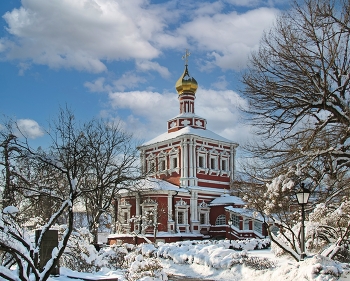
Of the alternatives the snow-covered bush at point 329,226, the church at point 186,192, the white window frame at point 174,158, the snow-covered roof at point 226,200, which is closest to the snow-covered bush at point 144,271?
the snow-covered bush at point 329,226

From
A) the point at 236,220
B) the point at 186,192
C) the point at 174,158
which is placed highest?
the point at 174,158

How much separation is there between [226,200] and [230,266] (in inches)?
691

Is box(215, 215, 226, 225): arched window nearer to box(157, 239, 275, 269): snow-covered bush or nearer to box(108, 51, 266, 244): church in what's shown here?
box(108, 51, 266, 244): church

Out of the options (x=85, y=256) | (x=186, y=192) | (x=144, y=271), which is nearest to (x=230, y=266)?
(x=144, y=271)

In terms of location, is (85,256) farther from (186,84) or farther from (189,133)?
(186,84)

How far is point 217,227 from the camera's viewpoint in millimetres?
34500

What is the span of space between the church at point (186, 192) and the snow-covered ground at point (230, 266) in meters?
8.54

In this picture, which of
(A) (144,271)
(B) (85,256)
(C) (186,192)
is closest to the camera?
(A) (144,271)

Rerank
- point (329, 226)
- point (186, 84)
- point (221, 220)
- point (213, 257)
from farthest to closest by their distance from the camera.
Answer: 1. point (186, 84)
2. point (221, 220)
3. point (213, 257)
4. point (329, 226)

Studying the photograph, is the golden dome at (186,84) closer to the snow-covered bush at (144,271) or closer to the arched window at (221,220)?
the arched window at (221,220)

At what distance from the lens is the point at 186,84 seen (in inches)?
1534

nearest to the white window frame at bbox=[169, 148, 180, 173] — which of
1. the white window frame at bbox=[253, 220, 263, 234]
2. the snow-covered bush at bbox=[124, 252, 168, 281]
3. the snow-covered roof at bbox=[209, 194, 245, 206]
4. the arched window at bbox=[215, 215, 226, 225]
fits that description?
the snow-covered roof at bbox=[209, 194, 245, 206]

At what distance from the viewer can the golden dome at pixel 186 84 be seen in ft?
128

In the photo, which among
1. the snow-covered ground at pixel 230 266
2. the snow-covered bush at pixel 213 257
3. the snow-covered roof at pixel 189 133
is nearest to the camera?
the snow-covered ground at pixel 230 266
